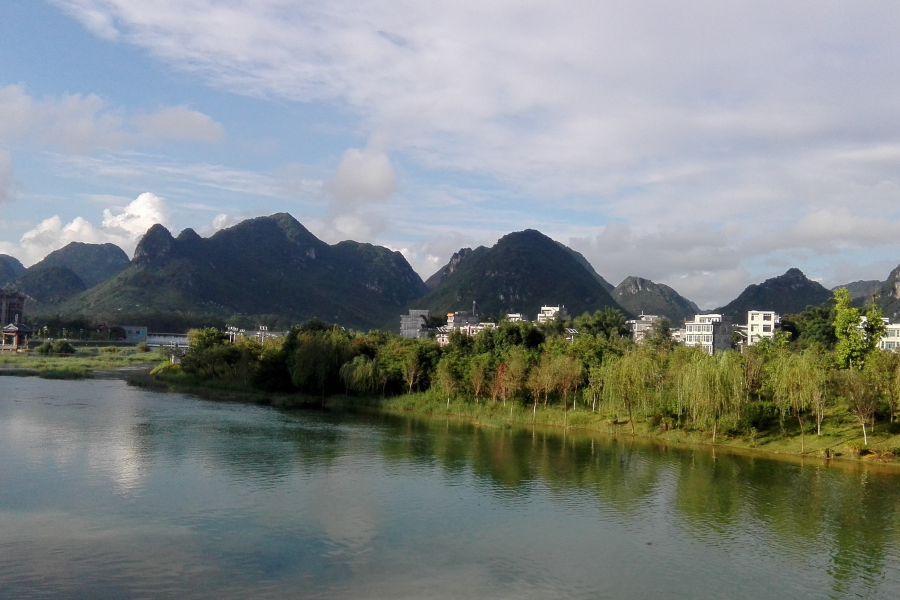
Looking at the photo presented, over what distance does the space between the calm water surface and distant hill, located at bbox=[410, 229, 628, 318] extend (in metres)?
95.7

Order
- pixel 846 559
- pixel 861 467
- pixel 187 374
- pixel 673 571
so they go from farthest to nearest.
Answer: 1. pixel 187 374
2. pixel 861 467
3. pixel 846 559
4. pixel 673 571

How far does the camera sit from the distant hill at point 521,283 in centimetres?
12750

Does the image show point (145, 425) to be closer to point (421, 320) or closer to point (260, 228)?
point (421, 320)

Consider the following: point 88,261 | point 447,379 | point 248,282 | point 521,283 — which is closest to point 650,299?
point 521,283

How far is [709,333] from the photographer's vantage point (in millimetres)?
73375

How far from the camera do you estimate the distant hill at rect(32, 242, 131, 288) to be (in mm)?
185250

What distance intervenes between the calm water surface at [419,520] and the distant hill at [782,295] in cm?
9288

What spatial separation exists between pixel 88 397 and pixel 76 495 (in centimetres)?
2686

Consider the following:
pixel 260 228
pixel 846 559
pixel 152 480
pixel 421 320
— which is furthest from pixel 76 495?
pixel 260 228

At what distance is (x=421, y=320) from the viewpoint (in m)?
104

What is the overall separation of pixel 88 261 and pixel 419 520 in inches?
7913

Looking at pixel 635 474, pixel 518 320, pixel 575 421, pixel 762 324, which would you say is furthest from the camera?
pixel 762 324

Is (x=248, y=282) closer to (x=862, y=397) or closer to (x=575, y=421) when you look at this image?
(x=575, y=421)

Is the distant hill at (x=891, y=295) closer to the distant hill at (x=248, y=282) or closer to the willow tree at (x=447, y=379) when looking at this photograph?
the willow tree at (x=447, y=379)
